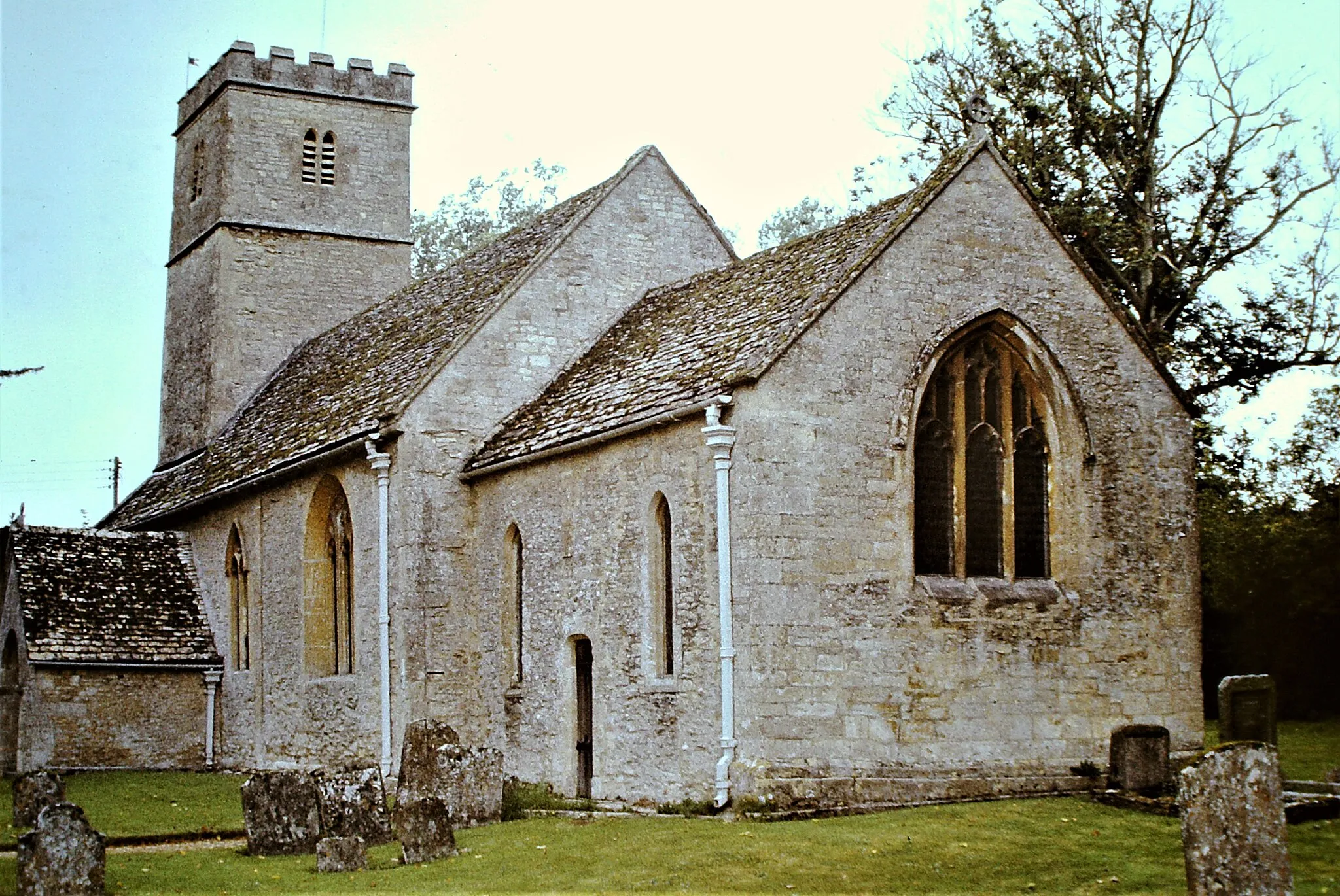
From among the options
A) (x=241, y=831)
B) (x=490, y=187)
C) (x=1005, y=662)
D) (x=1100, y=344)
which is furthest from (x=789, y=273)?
(x=490, y=187)

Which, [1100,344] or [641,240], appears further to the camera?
[641,240]

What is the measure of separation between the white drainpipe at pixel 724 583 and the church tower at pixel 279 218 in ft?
63.7

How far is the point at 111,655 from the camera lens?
98.0ft

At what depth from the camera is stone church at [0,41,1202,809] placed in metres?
19.2

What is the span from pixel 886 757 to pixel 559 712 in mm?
5268

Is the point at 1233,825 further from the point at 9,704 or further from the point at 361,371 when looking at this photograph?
the point at 9,704

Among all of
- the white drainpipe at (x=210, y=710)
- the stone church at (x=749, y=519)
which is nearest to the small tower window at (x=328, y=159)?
the stone church at (x=749, y=519)

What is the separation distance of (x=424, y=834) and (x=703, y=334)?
8.60m

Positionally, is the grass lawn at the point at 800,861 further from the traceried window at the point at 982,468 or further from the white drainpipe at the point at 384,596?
the white drainpipe at the point at 384,596

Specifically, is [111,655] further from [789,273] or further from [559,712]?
[789,273]

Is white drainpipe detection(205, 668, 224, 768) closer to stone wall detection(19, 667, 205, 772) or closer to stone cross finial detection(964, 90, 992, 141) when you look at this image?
stone wall detection(19, 667, 205, 772)

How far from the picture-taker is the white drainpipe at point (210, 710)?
101 feet

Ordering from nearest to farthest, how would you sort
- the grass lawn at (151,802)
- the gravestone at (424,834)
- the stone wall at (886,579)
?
the gravestone at (424,834), the stone wall at (886,579), the grass lawn at (151,802)

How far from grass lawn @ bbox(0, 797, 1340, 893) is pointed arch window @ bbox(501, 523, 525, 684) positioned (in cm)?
566
